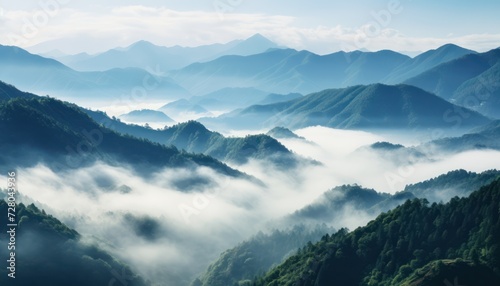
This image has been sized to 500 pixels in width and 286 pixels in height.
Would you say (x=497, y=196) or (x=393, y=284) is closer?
(x=393, y=284)

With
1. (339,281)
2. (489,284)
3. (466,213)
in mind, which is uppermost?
(466,213)

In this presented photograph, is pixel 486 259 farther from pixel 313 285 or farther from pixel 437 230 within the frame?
pixel 313 285

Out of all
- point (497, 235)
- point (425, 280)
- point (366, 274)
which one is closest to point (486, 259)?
point (497, 235)

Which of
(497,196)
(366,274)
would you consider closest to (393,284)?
(366,274)

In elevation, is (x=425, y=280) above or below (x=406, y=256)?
below

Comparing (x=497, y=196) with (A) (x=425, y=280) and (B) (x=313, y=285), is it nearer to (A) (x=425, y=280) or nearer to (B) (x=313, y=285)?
(A) (x=425, y=280)

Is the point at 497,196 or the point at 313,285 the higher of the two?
the point at 497,196

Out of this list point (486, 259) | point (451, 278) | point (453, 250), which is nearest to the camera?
point (451, 278)

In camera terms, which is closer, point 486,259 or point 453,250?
point 486,259

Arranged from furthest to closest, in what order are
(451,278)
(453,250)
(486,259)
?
(453,250), (486,259), (451,278)
